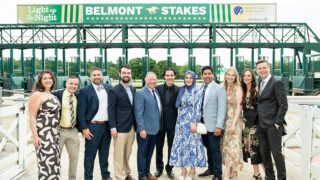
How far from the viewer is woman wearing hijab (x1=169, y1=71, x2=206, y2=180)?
5594 millimetres

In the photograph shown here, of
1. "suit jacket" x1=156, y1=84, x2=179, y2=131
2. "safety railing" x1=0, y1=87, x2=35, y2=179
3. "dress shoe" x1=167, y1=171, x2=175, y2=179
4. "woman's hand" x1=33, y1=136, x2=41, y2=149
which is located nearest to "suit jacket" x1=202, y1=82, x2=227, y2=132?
"suit jacket" x1=156, y1=84, x2=179, y2=131

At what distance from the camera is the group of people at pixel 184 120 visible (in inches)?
206

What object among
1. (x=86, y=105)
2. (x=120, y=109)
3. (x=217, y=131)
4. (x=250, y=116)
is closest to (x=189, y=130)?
(x=217, y=131)

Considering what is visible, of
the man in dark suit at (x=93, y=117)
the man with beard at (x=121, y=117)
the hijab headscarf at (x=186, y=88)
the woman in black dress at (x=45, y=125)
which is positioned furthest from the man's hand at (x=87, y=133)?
the hijab headscarf at (x=186, y=88)

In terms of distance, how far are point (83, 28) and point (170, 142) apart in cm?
1699

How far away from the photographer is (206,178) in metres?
6.04

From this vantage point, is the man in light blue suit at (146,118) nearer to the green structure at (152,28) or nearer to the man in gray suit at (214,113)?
the man in gray suit at (214,113)

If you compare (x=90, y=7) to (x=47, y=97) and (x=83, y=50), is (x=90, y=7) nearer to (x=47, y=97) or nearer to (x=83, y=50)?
(x=83, y=50)

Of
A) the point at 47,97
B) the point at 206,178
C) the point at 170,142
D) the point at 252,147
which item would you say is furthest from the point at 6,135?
the point at 252,147

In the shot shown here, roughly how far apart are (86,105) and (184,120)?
1.23 metres

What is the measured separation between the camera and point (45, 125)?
4672mm

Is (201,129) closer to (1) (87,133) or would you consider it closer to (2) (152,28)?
(1) (87,133)

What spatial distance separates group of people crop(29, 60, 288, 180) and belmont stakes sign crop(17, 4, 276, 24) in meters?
16.0

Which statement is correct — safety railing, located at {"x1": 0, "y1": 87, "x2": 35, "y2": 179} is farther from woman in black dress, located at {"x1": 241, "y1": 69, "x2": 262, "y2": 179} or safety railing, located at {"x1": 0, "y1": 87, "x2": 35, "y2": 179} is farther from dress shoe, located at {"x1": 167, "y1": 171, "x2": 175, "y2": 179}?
woman in black dress, located at {"x1": 241, "y1": 69, "x2": 262, "y2": 179}
